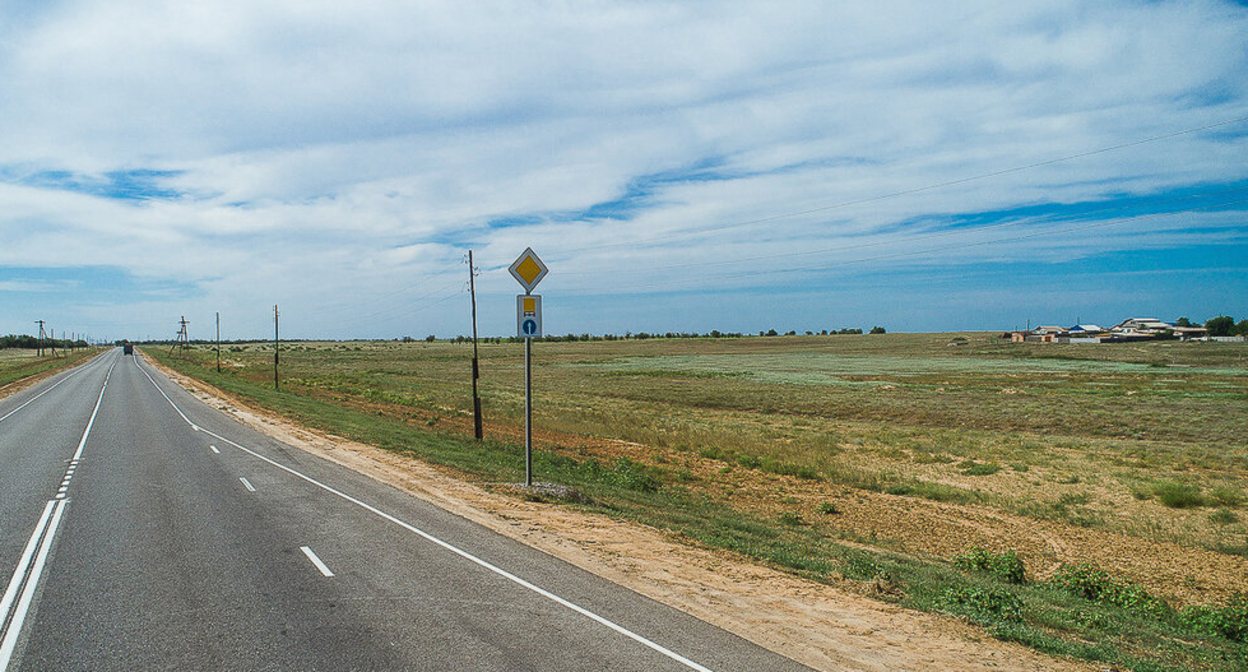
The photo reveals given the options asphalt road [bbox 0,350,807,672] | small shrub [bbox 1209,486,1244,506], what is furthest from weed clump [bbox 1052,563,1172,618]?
small shrub [bbox 1209,486,1244,506]

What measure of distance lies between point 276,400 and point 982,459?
133 feet

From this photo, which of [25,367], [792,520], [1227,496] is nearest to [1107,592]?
[792,520]

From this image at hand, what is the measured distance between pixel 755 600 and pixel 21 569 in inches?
392

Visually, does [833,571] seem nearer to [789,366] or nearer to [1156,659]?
[1156,659]

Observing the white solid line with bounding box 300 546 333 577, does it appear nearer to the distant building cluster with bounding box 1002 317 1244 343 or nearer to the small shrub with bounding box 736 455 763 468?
the small shrub with bounding box 736 455 763 468

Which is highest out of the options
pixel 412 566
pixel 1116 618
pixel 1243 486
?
pixel 412 566

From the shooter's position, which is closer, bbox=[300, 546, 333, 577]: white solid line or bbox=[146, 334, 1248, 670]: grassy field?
bbox=[300, 546, 333, 577]: white solid line

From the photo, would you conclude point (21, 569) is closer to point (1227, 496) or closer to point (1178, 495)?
point (1178, 495)

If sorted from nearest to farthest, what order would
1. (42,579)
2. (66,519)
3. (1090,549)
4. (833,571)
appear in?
(42,579) → (833,571) → (66,519) → (1090,549)

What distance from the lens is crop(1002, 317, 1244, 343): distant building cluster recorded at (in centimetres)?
14762

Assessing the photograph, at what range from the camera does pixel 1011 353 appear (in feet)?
386

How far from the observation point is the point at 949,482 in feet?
76.7

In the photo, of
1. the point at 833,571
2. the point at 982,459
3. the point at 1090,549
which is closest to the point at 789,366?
the point at 982,459

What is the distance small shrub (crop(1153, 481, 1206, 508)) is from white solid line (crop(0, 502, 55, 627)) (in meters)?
26.9
